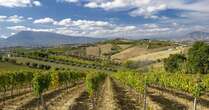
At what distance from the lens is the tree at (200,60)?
120625 mm

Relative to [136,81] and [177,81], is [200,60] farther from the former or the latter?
[136,81]

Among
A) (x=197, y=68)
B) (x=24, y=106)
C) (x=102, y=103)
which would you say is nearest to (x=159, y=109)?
(x=102, y=103)

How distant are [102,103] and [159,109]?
924cm

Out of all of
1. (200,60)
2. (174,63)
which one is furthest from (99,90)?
(174,63)

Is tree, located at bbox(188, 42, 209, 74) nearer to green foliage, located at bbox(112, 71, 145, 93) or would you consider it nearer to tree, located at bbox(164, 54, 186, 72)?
tree, located at bbox(164, 54, 186, 72)

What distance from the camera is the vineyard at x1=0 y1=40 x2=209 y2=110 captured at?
49.7 m

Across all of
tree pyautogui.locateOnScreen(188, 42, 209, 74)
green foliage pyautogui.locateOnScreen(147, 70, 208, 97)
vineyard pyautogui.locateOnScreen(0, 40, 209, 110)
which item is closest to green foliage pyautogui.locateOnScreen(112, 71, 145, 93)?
vineyard pyautogui.locateOnScreen(0, 40, 209, 110)

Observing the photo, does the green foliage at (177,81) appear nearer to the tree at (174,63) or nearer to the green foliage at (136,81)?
the green foliage at (136,81)

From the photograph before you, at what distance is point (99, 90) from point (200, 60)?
5709cm

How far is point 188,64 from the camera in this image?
127 metres

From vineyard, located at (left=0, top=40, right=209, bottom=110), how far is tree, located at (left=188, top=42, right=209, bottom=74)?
463 mm

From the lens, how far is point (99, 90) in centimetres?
7394

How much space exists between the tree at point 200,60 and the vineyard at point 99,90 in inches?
18.2

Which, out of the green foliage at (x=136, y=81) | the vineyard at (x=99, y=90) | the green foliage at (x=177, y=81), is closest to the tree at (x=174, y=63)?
the vineyard at (x=99, y=90)
